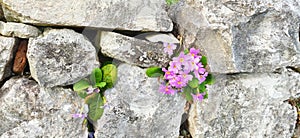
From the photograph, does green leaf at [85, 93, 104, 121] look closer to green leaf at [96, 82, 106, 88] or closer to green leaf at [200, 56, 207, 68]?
green leaf at [96, 82, 106, 88]

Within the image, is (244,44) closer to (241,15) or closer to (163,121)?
(241,15)

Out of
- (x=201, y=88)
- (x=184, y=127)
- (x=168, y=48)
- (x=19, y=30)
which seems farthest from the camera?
(x=184, y=127)

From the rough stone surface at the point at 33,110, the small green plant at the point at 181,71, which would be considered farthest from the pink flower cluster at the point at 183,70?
the rough stone surface at the point at 33,110

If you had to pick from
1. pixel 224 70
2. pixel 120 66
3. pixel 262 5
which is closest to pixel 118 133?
pixel 120 66

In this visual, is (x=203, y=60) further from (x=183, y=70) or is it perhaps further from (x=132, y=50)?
(x=132, y=50)

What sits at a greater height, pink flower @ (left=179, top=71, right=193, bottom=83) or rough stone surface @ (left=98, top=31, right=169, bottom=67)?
rough stone surface @ (left=98, top=31, right=169, bottom=67)

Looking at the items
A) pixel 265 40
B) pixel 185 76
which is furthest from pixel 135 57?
pixel 265 40

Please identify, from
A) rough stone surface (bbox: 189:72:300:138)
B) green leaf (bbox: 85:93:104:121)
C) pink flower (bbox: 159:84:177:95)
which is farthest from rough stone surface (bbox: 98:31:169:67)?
rough stone surface (bbox: 189:72:300:138)
